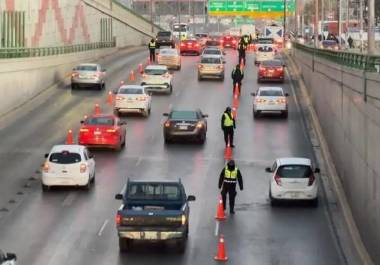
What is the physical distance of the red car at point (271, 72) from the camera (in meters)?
64.6

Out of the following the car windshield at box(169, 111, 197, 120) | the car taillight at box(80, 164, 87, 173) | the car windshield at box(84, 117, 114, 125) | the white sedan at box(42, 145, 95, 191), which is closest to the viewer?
the white sedan at box(42, 145, 95, 191)

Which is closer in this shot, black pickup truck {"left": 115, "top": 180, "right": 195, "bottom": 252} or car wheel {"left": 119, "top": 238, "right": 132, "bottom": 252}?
black pickup truck {"left": 115, "top": 180, "right": 195, "bottom": 252}

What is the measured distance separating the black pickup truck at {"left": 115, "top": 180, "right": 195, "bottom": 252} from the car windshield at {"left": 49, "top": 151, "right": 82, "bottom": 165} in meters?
7.89

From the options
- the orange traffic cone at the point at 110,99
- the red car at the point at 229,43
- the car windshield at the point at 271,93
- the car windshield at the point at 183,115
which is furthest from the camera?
the red car at the point at 229,43

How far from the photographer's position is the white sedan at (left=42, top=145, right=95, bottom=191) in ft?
102

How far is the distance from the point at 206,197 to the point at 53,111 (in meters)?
22.4

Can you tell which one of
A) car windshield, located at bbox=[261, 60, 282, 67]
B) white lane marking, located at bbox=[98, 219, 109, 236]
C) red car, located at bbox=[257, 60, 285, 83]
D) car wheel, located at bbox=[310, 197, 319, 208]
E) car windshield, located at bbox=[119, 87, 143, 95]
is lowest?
white lane marking, located at bbox=[98, 219, 109, 236]

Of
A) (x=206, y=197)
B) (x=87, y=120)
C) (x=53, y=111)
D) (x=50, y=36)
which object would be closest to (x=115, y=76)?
(x=50, y=36)

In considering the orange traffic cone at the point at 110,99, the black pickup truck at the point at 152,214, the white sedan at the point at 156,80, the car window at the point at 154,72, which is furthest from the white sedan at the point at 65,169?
the car window at the point at 154,72

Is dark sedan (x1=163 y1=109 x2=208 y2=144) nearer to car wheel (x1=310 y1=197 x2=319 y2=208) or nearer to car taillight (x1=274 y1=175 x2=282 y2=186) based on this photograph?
car taillight (x1=274 y1=175 x2=282 y2=186)

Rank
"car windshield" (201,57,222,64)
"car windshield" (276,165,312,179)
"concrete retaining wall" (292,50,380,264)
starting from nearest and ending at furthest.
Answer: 1. "concrete retaining wall" (292,50,380,264)
2. "car windshield" (276,165,312,179)
3. "car windshield" (201,57,222,64)

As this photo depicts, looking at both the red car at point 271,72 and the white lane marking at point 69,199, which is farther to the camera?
the red car at point 271,72

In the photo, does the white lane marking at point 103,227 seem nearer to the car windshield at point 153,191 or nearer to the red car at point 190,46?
the car windshield at point 153,191

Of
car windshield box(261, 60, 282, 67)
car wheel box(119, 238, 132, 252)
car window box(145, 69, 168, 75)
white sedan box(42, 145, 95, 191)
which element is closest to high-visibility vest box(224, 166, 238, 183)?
car wheel box(119, 238, 132, 252)
